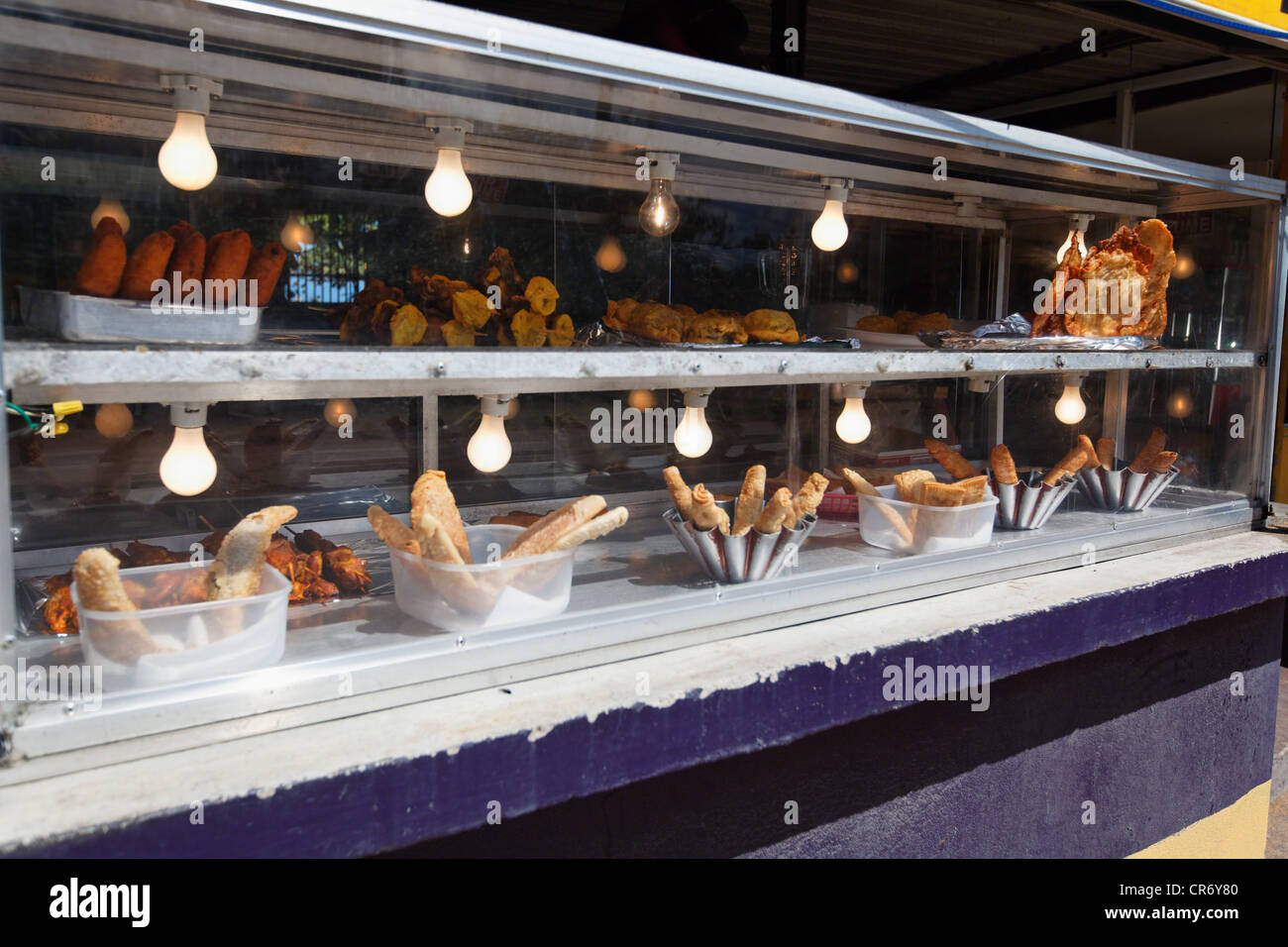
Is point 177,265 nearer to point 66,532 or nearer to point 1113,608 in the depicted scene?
point 66,532

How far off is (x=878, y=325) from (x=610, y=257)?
1058mm

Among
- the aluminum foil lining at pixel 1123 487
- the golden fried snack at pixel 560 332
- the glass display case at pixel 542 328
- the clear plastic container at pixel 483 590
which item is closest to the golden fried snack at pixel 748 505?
the glass display case at pixel 542 328

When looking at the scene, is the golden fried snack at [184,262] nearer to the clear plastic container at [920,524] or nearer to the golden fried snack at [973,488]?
the clear plastic container at [920,524]

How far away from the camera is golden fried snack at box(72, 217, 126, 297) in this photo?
1.59 m

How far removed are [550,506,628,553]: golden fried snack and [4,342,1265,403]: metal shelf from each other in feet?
0.93

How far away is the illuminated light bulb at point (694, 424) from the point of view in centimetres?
245

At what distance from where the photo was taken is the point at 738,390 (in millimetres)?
3518

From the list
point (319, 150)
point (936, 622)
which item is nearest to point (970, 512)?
point (936, 622)

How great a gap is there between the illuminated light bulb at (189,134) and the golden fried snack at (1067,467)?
7.92 ft

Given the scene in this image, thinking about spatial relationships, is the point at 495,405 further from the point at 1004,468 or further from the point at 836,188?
the point at 1004,468

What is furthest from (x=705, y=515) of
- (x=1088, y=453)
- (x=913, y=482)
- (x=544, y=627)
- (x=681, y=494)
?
Result: (x=1088, y=453)

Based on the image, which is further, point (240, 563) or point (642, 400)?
point (642, 400)

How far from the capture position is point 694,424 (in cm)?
253

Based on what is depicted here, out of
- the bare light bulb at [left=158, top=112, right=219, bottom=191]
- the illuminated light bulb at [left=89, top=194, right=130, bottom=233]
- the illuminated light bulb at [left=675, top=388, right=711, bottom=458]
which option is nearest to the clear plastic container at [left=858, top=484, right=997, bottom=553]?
the illuminated light bulb at [left=675, top=388, right=711, bottom=458]
